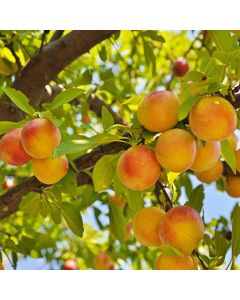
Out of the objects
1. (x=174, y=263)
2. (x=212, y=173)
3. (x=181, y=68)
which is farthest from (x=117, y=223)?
(x=181, y=68)

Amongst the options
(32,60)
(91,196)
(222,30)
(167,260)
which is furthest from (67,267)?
(222,30)

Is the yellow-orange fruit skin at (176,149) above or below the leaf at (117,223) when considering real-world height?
above

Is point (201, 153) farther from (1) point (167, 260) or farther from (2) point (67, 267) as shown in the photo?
(2) point (67, 267)

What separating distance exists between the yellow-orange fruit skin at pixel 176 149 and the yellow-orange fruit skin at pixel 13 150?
1.04 ft

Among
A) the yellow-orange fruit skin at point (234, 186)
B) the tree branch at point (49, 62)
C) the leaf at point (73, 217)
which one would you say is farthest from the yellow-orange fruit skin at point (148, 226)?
the tree branch at point (49, 62)

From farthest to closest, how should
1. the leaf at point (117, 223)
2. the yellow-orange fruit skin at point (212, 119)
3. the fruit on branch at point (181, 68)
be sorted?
the fruit on branch at point (181, 68) → the leaf at point (117, 223) → the yellow-orange fruit skin at point (212, 119)

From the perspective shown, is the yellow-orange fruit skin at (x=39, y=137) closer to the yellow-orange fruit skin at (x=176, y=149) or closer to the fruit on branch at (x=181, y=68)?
the yellow-orange fruit skin at (x=176, y=149)

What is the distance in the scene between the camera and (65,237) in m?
2.78

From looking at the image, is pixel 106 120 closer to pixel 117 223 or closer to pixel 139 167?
pixel 139 167

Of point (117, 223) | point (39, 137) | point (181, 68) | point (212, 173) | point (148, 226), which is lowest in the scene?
point (117, 223)

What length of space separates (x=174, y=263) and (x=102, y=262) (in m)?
1.29

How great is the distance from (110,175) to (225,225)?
91cm

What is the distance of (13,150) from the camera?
109cm

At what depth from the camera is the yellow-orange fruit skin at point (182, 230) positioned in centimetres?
97
